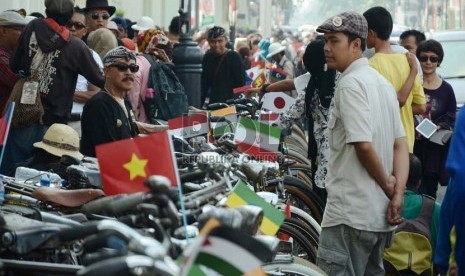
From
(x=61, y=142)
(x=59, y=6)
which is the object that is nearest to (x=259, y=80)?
(x=59, y=6)

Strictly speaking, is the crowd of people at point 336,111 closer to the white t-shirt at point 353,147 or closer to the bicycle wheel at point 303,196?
the white t-shirt at point 353,147

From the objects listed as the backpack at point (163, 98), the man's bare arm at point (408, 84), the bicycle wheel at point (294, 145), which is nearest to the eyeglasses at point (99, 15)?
the backpack at point (163, 98)

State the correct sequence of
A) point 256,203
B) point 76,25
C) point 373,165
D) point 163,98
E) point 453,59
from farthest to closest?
point 453,59 → point 163,98 → point 76,25 → point 373,165 → point 256,203

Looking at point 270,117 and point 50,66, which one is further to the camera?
point 270,117

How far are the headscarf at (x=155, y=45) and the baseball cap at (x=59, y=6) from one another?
11.1 ft

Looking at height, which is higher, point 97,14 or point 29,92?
point 29,92

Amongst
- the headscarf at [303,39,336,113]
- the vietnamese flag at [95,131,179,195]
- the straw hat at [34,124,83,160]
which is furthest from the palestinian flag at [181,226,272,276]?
the headscarf at [303,39,336,113]

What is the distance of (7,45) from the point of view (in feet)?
35.9

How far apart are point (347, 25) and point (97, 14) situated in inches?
268

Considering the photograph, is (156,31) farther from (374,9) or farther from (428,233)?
(428,233)

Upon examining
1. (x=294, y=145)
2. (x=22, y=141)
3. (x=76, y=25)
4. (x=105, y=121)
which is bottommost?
(x=294, y=145)

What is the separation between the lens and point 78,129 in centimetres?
1062

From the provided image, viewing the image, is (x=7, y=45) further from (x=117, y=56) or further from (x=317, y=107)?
(x=317, y=107)

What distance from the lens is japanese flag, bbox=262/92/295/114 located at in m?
11.9
